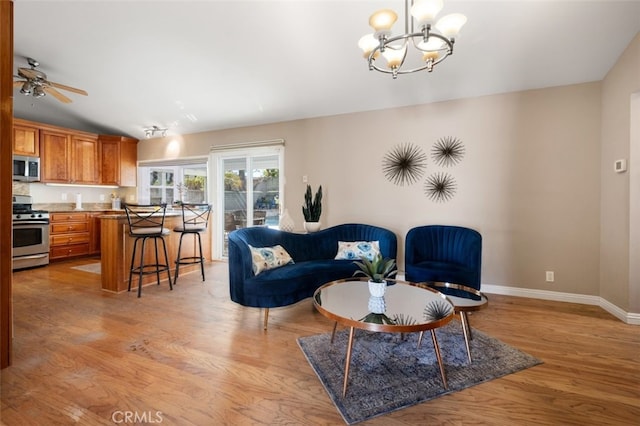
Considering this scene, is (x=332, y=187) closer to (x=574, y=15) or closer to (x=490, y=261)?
(x=490, y=261)

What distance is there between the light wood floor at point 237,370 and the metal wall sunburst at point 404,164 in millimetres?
1880

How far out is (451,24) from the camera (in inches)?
71.4

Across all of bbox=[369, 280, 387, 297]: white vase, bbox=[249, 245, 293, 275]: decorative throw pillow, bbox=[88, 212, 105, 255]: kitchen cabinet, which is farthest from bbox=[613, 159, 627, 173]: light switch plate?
bbox=[88, 212, 105, 255]: kitchen cabinet

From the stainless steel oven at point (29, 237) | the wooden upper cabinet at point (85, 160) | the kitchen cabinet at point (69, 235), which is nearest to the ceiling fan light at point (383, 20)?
the stainless steel oven at point (29, 237)

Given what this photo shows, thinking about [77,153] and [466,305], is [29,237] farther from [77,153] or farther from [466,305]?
[466,305]

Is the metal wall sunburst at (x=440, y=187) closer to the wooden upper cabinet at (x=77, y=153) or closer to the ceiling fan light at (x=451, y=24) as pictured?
the ceiling fan light at (x=451, y=24)

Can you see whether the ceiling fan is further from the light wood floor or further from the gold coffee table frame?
the gold coffee table frame

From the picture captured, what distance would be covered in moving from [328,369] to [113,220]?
10.6 feet

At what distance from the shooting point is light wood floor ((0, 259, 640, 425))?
1.53 m

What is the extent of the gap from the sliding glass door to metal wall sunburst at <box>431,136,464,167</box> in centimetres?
247

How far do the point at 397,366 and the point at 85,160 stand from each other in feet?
22.3

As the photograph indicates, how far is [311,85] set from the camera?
12.4 feet

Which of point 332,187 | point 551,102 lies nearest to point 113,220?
point 332,187

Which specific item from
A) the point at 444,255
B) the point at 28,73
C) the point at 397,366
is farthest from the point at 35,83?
the point at 444,255
